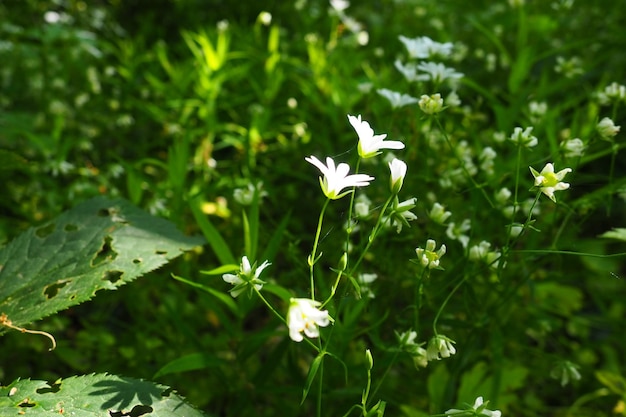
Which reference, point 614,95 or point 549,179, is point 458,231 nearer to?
point 549,179

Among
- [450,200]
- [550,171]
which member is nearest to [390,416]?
[450,200]

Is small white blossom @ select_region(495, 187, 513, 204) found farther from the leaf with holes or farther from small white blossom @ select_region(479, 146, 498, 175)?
the leaf with holes

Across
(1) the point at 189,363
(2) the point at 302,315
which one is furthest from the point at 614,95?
(1) the point at 189,363

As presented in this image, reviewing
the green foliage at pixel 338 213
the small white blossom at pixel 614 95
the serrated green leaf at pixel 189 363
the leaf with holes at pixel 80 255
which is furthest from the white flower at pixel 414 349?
the small white blossom at pixel 614 95

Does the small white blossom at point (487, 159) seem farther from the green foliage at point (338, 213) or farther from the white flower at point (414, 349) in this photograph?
the white flower at point (414, 349)

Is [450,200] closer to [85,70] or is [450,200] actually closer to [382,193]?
[382,193]

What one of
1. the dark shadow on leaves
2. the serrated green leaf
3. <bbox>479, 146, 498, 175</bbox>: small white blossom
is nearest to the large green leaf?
the dark shadow on leaves

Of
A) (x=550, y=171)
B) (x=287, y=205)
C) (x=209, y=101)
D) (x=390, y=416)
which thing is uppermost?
(x=550, y=171)
